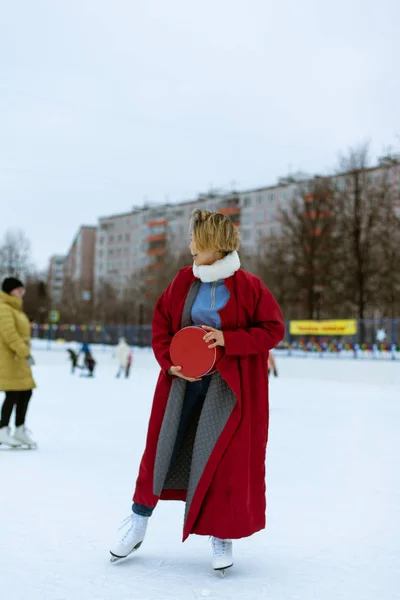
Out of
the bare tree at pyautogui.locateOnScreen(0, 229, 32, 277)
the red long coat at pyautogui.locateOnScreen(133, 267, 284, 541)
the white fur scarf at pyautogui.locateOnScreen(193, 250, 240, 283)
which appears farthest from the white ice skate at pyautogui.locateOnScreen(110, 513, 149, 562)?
the bare tree at pyautogui.locateOnScreen(0, 229, 32, 277)

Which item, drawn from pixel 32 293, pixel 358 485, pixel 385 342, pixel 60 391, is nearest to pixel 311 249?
pixel 385 342

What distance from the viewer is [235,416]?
3225 mm

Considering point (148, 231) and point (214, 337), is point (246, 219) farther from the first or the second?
point (214, 337)

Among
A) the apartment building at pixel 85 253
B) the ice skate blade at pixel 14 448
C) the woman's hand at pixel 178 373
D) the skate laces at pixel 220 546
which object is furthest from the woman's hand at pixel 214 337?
the apartment building at pixel 85 253

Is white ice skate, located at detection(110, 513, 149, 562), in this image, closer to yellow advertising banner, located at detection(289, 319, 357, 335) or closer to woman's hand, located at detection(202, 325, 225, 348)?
woman's hand, located at detection(202, 325, 225, 348)

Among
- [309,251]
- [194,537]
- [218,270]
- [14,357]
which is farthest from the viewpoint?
[309,251]

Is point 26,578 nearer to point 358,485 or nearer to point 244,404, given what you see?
point 244,404

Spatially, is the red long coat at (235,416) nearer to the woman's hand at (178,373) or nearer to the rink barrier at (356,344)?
the woman's hand at (178,373)

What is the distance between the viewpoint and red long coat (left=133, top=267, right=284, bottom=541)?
3.16 m

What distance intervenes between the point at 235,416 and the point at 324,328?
23.9 m

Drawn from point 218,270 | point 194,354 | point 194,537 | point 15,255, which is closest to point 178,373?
point 194,354

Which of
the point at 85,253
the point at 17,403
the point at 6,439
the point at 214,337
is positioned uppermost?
the point at 85,253

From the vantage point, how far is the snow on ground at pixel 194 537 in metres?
3.08

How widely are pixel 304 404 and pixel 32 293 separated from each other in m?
49.0
